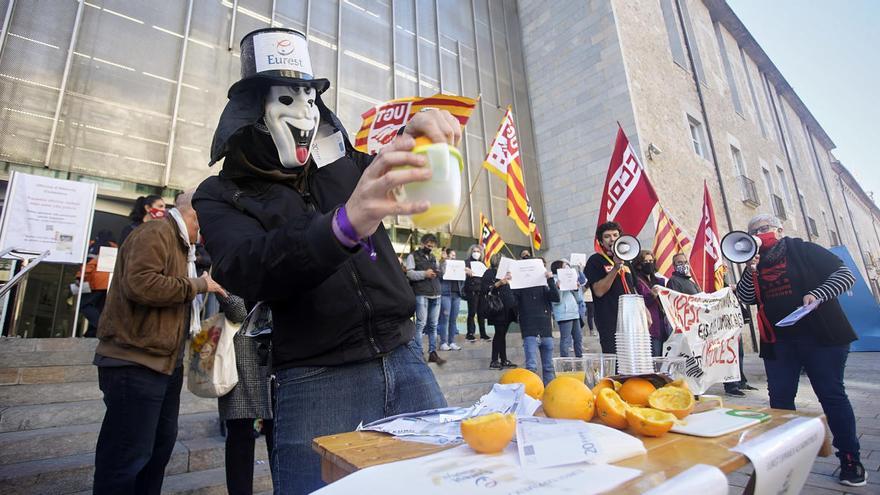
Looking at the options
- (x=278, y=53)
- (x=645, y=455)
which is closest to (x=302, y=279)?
(x=645, y=455)

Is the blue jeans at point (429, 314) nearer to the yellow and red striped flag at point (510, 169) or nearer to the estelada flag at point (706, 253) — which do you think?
the yellow and red striped flag at point (510, 169)

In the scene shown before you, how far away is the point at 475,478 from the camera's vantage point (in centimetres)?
74

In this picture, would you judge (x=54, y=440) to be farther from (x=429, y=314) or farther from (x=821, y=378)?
(x=821, y=378)

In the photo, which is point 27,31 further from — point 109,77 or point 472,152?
point 472,152

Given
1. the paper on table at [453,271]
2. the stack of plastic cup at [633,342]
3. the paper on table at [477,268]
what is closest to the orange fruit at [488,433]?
the stack of plastic cup at [633,342]

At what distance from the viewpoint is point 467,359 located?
23.4 feet

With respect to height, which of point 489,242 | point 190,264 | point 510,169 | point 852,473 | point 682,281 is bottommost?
point 852,473

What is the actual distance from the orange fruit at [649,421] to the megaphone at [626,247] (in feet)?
10.6

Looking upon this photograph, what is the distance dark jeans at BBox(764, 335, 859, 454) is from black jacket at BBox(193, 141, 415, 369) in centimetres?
356

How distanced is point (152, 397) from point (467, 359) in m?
5.44

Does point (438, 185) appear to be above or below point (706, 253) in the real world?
below

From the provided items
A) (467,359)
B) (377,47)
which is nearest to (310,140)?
(467,359)

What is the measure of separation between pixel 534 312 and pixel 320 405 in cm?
525

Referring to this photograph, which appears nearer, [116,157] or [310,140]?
[310,140]
